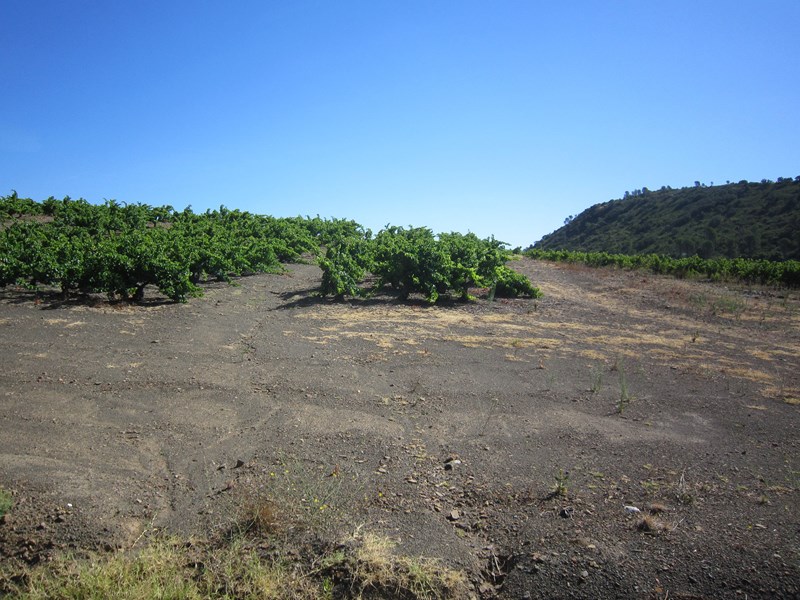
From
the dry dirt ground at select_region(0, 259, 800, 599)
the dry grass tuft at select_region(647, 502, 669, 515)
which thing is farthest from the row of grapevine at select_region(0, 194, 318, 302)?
the dry grass tuft at select_region(647, 502, 669, 515)

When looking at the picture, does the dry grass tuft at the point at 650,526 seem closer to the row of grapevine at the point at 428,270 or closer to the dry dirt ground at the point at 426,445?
the dry dirt ground at the point at 426,445

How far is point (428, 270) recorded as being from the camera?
14969mm

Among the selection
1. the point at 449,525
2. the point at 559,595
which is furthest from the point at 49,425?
the point at 559,595

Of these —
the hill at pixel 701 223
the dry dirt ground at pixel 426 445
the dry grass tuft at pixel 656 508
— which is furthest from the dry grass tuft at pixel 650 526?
the hill at pixel 701 223

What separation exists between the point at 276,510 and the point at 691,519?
3110mm

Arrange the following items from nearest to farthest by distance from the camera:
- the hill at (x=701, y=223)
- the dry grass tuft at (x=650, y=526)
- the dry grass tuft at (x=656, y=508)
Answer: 1. the dry grass tuft at (x=650, y=526)
2. the dry grass tuft at (x=656, y=508)
3. the hill at (x=701, y=223)

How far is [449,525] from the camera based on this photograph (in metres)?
4.41

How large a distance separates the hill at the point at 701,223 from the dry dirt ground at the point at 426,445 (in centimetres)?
4187

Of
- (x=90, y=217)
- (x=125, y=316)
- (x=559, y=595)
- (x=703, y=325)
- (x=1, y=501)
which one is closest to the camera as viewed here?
(x=559, y=595)

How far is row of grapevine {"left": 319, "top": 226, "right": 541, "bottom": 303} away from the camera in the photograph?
47.7 ft

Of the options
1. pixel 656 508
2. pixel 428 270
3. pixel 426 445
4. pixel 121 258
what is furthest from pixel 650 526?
pixel 428 270

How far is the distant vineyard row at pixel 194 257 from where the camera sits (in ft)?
36.8

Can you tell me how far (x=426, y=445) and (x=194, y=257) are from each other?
9.73 metres

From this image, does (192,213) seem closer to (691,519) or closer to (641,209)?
(691,519)
